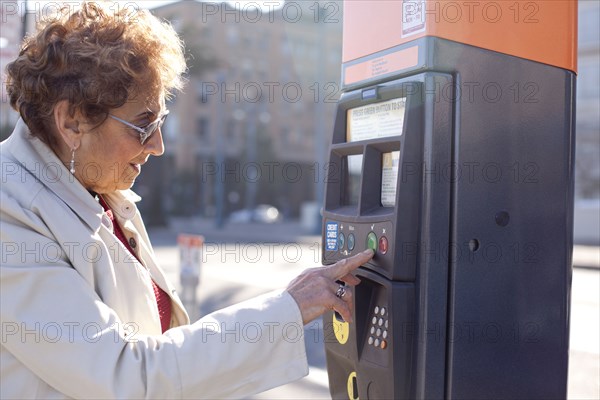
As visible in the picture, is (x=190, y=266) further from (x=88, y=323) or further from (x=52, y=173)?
(x=88, y=323)

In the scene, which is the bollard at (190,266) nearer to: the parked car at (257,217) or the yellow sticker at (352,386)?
the yellow sticker at (352,386)

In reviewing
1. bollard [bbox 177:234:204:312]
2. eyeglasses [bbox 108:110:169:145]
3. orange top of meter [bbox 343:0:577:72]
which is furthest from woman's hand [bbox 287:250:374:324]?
bollard [bbox 177:234:204:312]

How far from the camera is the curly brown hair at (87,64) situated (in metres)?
1.72

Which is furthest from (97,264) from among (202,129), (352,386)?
(202,129)

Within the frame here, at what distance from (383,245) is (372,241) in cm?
7

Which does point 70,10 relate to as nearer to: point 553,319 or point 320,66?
point 553,319

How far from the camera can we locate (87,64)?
1.72m

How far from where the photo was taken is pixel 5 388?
154cm

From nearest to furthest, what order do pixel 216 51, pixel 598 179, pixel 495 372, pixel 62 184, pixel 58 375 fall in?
pixel 58 375, pixel 62 184, pixel 495 372, pixel 598 179, pixel 216 51

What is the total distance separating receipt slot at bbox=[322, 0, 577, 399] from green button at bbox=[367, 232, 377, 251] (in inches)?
0.4

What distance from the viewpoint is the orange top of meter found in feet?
6.82

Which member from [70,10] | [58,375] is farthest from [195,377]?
[70,10]

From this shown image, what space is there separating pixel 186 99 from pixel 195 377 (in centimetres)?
4439

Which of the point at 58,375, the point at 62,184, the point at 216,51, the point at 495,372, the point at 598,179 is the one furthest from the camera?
the point at 216,51
